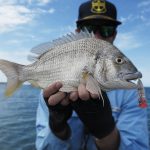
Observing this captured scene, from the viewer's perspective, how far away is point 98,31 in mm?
4973

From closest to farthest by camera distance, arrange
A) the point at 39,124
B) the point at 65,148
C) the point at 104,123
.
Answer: the point at 104,123 → the point at 65,148 → the point at 39,124

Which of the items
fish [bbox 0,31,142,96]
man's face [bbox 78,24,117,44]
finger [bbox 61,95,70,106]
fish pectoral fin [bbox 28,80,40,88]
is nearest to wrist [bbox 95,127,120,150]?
finger [bbox 61,95,70,106]

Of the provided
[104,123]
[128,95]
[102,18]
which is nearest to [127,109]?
[128,95]

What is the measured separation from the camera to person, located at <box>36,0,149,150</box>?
3.74 metres

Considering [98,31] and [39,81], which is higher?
[98,31]

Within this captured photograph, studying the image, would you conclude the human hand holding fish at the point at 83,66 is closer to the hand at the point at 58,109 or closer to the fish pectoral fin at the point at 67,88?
the fish pectoral fin at the point at 67,88

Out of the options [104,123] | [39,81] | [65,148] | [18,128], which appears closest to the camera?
[39,81]

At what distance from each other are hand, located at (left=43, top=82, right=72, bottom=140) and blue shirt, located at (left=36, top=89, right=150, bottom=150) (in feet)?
0.46

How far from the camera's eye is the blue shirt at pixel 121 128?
4406 millimetres

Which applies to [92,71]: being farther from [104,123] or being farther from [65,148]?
[65,148]

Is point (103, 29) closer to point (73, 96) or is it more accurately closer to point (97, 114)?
point (97, 114)

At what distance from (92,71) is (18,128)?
18.3 meters

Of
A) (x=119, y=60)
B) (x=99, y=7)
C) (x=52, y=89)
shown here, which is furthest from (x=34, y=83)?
(x=99, y=7)

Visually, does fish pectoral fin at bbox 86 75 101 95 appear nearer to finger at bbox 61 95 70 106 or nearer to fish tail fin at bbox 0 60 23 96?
finger at bbox 61 95 70 106
